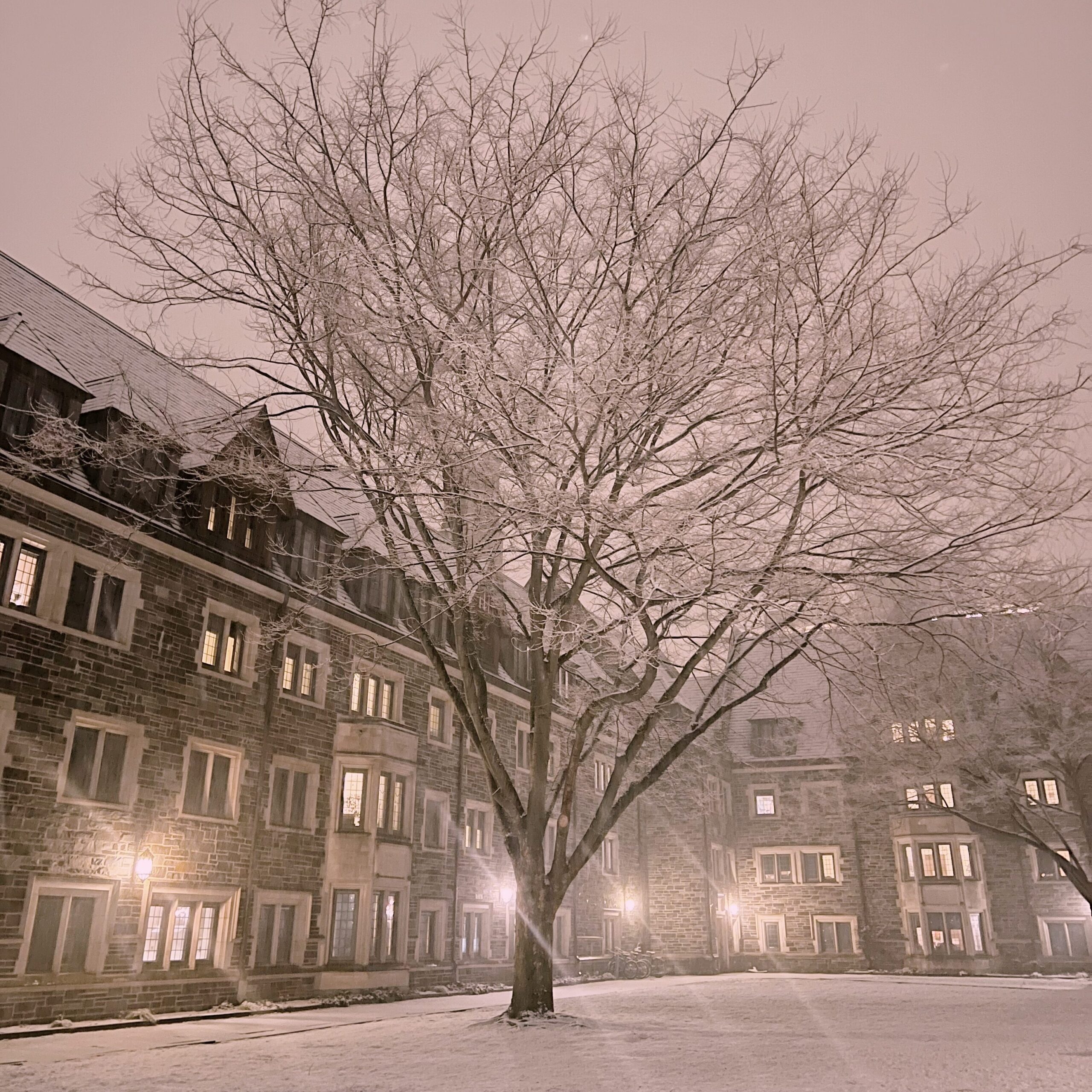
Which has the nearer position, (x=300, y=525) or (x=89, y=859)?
(x=89, y=859)

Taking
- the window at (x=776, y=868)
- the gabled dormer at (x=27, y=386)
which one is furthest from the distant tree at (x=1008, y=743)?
the gabled dormer at (x=27, y=386)

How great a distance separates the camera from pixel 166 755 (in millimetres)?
15188

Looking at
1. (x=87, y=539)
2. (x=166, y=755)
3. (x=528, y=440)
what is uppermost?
(x=87, y=539)

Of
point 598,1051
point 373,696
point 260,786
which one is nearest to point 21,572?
point 260,786

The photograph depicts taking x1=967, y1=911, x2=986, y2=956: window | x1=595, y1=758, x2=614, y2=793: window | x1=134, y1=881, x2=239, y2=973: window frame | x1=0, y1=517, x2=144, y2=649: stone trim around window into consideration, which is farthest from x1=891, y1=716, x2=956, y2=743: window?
x1=0, y1=517, x2=144, y2=649: stone trim around window

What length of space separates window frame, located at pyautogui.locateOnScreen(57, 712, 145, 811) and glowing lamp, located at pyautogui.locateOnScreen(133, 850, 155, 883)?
29.1 inches

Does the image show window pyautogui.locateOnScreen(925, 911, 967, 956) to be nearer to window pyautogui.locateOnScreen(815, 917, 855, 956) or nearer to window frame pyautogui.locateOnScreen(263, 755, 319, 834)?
window pyautogui.locateOnScreen(815, 917, 855, 956)

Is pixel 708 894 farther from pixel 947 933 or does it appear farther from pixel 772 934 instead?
pixel 947 933

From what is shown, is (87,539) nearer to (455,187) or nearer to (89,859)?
(89,859)

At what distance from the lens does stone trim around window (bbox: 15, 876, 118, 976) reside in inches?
496

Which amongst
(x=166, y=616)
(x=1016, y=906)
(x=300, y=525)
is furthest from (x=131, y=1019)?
(x=1016, y=906)

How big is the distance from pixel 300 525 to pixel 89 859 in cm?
766

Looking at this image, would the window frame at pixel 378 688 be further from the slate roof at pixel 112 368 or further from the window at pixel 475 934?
the window at pixel 475 934

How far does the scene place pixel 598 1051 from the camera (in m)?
9.34
